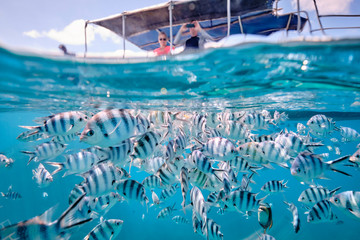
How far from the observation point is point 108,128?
3.05 metres

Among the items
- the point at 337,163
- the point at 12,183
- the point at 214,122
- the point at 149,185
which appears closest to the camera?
the point at 337,163

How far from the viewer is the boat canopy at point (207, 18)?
743 cm

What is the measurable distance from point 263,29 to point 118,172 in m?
9.18

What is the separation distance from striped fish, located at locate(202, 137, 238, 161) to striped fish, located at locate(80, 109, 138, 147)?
2192 mm

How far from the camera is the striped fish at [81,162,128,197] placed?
4.02 meters

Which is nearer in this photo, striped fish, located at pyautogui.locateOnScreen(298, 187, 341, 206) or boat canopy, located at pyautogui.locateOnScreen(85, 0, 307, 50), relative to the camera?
striped fish, located at pyautogui.locateOnScreen(298, 187, 341, 206)

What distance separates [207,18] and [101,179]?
7501mm

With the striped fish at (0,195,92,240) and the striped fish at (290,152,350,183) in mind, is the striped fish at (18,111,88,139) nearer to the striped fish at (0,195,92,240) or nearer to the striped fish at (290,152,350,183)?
the striped fish at (0,195,92,240)

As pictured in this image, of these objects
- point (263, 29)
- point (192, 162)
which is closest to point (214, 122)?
point (192, 162)

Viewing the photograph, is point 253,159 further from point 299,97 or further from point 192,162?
point 299,97

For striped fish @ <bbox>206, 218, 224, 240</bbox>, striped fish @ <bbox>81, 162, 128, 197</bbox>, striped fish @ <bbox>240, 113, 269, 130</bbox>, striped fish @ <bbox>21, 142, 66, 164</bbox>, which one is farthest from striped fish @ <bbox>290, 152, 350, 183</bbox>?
striped fish @ <bbox>21, 142, 66, 164</bbox>

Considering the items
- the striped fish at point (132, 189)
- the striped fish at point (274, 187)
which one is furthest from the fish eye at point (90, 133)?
the striped fish at point (274, 187)

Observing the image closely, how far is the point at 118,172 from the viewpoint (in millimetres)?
4266

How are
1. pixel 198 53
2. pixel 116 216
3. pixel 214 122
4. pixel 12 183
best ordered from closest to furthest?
pixel 198 53
pixel 214 122
pixel 12 183
pixel 116 216
